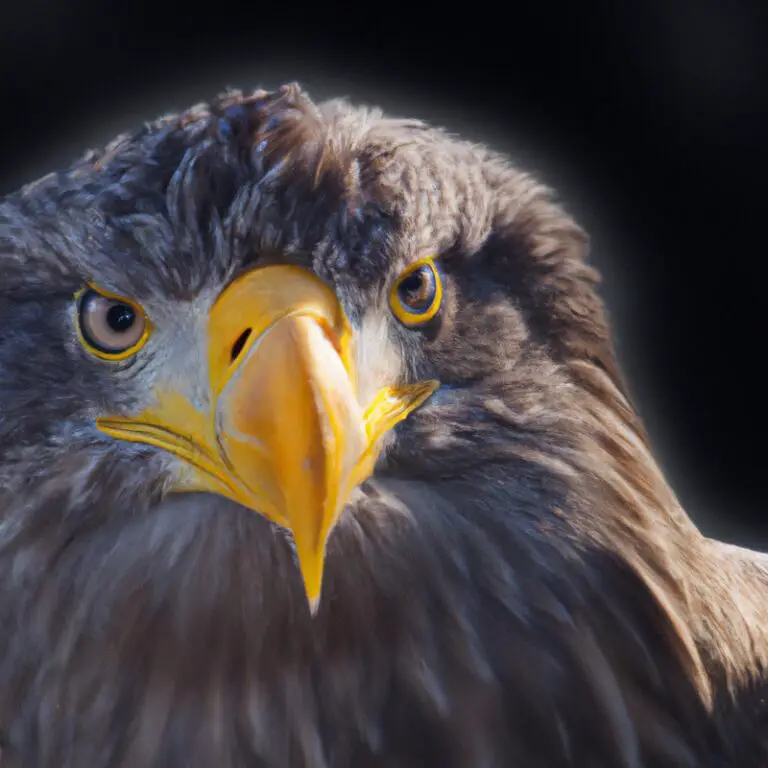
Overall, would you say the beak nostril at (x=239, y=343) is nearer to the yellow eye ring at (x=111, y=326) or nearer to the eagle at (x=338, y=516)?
the eagle at (x=338, y=516)

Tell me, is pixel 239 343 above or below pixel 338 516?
above

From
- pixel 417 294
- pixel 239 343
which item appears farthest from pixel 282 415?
pixel 417 294

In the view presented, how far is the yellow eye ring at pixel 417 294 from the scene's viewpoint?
1.16 metres

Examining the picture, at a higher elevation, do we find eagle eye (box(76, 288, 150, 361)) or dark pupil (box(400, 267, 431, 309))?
dark pupil (box(400, 267, 431, 309))

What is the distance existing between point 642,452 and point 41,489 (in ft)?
2.47

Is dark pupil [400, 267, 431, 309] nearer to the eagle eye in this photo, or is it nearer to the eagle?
the eagle

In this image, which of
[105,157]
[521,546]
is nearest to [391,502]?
[521,546]

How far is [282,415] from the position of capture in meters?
0.99

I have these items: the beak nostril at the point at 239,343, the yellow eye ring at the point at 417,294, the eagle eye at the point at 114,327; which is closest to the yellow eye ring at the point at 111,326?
the eagle eye at the point at 114,327

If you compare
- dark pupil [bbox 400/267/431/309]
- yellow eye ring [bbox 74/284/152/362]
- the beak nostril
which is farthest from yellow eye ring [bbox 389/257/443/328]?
yellow eye ring [bbox 74/284/152/362]

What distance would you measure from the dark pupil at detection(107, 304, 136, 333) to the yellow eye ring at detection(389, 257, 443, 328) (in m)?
0.29

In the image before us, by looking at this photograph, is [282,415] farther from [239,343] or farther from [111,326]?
[111,326]

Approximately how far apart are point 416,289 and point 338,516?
0.91 ft

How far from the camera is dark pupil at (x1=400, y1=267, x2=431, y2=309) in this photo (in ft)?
3.82
